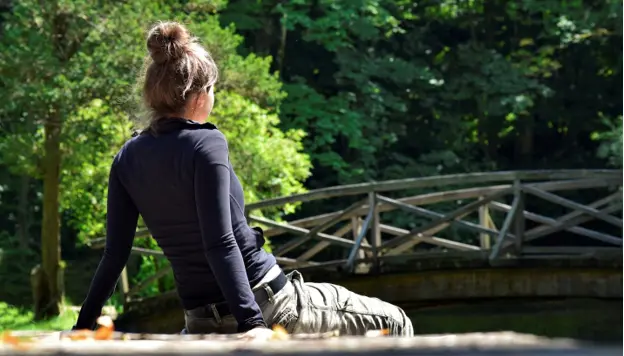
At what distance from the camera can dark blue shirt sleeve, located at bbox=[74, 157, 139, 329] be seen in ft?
9.11

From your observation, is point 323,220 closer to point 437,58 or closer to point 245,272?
point 245,272

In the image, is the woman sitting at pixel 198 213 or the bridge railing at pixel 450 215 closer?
the woman sitting at pixel 198 213

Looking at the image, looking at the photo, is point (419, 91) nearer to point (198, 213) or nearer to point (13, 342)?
point (198, 213)

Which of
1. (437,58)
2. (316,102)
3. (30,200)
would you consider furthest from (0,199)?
(437,58)

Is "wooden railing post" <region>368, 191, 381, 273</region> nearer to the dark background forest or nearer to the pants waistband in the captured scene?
the dark background forest

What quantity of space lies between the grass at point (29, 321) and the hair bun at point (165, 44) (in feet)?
38.1

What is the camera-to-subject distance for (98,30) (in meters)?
14.2

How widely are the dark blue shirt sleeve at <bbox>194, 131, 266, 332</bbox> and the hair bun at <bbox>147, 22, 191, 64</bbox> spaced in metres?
0.22

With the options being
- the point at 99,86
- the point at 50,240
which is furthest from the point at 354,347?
the point at 50,240

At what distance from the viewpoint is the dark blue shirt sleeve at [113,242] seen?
2777 millimetres

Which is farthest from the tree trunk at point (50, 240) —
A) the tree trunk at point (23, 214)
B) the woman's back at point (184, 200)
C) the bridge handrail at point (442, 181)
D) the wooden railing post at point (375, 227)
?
the woman's back at point (184, 200)

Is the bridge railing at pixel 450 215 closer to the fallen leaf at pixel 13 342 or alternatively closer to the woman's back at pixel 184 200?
the woman's back at pixel 184 200

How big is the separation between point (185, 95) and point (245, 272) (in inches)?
16.9

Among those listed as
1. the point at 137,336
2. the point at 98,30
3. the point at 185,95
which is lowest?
the point at 137,336
